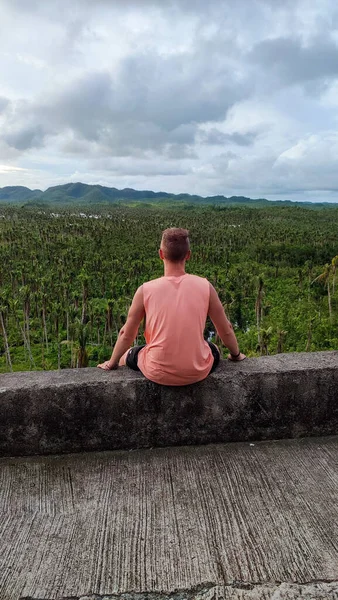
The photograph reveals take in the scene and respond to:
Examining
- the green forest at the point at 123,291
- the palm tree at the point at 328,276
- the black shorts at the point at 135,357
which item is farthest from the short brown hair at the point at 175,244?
the palm tree at the point at 328,276

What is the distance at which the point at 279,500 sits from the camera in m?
2.43

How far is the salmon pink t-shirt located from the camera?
269cm

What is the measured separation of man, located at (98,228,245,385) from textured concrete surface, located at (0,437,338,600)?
0.54 m

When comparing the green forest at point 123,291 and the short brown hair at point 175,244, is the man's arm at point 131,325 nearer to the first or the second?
the short brown hair at point 175,244

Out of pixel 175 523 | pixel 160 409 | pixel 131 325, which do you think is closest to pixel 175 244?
pixel 131 325

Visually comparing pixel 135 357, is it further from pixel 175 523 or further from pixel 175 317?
pixel 175 523

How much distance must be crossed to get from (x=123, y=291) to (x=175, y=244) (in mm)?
17691

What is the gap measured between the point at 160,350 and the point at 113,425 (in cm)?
59

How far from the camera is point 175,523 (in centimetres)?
229

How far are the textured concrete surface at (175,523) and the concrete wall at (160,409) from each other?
3.3 inches

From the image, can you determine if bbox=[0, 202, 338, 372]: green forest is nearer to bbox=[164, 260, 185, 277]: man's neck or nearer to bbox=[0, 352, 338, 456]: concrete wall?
bbox=[0, 352, 338, 456]: concrete wall

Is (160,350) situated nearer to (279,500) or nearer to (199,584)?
(279,500)

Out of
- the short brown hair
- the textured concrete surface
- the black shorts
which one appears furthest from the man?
→ the textured concrete surface

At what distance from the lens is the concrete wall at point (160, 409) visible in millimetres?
2865
